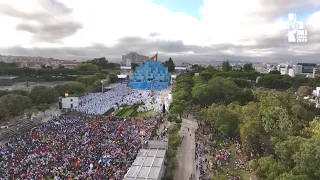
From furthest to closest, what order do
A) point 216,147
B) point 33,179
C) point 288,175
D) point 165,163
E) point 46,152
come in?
point 216,147
point 46,152
point 165,163
point 33,179
point 288,175

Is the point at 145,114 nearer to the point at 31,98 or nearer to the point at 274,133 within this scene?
the point at 31,98

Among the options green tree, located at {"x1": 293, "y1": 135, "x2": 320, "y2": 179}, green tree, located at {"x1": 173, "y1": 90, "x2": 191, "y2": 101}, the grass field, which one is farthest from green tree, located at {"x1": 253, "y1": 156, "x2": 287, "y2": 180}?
green tree, located at {"x1": 173, "y1": 90, "x2": 191, "y2": 101}

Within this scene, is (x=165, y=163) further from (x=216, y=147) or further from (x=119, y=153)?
(x=216, y=147)

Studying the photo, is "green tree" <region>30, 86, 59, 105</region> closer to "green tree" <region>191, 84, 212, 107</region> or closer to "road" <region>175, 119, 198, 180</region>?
"green tree" <region>191, 84, 212, 107</region>

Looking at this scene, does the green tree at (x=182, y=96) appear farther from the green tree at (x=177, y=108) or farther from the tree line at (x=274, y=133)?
the green tree at (x=177, y=108)

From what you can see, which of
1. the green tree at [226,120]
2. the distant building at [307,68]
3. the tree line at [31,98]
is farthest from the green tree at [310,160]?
the distant building at [307,68]

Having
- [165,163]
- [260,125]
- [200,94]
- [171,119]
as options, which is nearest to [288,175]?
[165,163]

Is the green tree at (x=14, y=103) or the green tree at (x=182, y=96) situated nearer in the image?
the green tree at (x=14, y=103)
